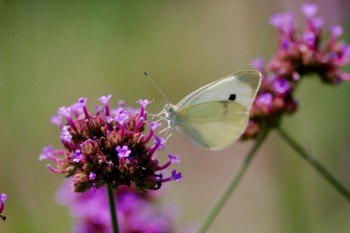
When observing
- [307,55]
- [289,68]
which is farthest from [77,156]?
[307,55]

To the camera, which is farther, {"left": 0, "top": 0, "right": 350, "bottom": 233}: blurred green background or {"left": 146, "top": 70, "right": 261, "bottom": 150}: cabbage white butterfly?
{"left": 0, "top": 0, "right": 350, "bottom": 233}: blurred green background

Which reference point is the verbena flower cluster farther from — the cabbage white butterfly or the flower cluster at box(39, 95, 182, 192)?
the flower cluster at box(39, 95, 182, 192)

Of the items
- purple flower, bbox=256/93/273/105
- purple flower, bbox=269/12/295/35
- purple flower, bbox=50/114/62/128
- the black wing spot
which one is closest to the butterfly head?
the black wing spot

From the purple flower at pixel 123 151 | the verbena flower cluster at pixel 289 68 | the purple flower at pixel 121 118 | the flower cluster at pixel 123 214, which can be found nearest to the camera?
the purple flower at pixel 123 151

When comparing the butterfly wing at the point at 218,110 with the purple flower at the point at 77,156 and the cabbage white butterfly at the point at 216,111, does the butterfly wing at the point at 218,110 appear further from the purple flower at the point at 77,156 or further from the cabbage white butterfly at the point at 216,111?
the purple flower at the point at 77,156

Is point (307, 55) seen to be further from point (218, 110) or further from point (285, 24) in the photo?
point (218, 110)

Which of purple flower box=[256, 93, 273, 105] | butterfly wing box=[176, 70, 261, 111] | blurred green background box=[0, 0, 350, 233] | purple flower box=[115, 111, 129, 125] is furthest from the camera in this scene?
blurred green background box=[0, 0, 350, 233]

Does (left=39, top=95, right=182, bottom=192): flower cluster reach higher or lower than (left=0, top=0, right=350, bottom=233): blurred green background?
higher

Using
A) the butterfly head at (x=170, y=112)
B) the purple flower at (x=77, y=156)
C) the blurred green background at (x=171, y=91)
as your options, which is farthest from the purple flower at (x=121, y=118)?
the blurred green background at (x=171, y=91)
